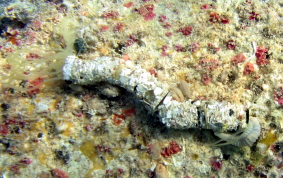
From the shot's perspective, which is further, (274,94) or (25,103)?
(25,103)

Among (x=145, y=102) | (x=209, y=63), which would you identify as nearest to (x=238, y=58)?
(x=209, y=63)

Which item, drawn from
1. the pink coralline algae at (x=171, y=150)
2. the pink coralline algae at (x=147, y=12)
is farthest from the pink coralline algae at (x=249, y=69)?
the pink coralline algae at (x=147, y=12)

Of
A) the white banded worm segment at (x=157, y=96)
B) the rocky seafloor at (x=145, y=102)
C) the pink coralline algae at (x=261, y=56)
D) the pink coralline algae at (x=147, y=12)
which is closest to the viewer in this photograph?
the white banded worm segment at (x=157, y=96)

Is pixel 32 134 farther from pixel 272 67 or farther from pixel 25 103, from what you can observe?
pixel 272 67

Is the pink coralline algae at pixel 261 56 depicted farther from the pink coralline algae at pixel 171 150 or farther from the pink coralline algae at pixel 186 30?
the pink coralline algae at pixel 171 150

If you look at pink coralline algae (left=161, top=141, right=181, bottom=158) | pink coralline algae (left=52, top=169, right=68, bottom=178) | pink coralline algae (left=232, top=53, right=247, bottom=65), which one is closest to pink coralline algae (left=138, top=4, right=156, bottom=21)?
pink coralline algae (left=232, top=53, right=247, bottom=65)

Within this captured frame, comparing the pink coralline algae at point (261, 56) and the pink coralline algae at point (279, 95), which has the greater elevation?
the pink coralline algae at point (261, 56)

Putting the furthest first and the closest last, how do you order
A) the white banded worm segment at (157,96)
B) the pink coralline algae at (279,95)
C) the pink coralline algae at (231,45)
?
the pink coralline algae at (231,45)
the pink coralline algae at (279,95)
the white banded worm segment at (157,96)

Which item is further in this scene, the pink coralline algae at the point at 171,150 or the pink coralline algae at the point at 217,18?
the pink coralline algae at the point at 217,18

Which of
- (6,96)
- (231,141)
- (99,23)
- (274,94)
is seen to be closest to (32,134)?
(6,96)
